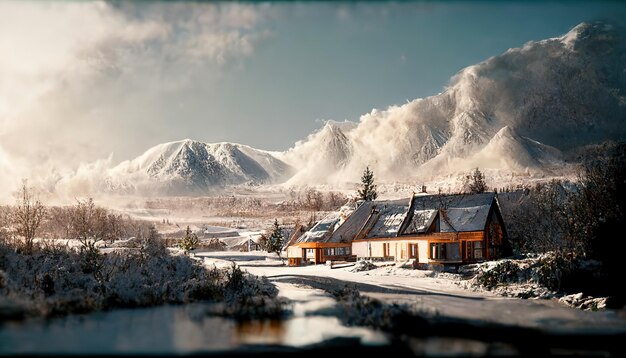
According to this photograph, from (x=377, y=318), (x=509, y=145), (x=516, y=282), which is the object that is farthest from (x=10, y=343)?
(x=509, y=145)

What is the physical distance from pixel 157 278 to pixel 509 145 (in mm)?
126812

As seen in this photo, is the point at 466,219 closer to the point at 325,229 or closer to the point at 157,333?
the point at 325,229

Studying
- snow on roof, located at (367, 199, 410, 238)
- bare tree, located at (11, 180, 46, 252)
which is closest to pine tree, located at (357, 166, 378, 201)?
snow on roof, located at (367, 199, 410, 238)

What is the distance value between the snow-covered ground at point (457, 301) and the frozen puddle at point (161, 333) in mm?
5378

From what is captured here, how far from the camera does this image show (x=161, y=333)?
1625 cm

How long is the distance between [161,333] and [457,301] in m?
15.4

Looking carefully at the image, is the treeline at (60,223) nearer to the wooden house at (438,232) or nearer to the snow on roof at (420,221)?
the wooden house at (438,232)

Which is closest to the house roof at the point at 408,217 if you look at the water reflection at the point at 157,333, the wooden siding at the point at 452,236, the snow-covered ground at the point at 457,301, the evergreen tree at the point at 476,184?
the wooden siding at the point at 452,236

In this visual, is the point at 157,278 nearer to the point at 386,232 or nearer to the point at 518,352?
the point at 518,352

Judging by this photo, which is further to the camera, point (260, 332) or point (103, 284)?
point (103, 284)

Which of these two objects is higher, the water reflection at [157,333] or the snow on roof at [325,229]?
the snow on roof at [325,229]

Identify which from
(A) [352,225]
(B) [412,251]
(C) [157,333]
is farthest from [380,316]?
(A) [352,225]

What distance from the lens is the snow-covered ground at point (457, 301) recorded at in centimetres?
2061

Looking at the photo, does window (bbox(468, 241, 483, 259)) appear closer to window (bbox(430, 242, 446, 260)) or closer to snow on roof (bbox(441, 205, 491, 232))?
snow on roof (bbox(441, 205, 491, 232))
